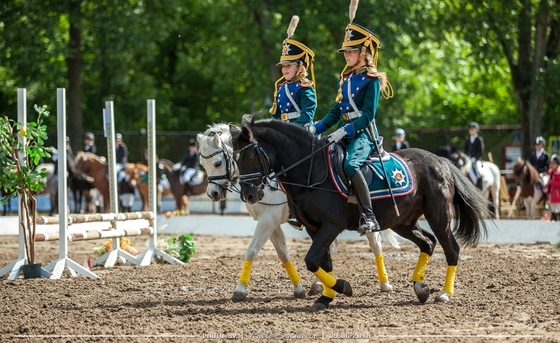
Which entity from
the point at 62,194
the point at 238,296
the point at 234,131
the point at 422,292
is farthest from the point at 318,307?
the point at 62,194

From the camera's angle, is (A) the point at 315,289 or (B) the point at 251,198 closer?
(B) the point at 251,198

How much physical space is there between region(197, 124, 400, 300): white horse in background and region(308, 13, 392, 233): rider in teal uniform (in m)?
0.92

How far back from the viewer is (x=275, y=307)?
336 inches

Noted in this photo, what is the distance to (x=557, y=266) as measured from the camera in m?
12.1

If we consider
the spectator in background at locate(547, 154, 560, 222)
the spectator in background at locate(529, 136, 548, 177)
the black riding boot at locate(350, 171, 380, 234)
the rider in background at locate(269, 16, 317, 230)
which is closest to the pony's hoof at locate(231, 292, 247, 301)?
the rider in background at locate(269, 16, 317, 230)

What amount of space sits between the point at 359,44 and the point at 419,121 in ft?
97.9

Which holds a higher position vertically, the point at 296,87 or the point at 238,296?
the point at 296,87

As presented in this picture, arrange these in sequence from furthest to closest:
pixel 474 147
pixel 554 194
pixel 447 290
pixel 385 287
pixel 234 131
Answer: pixel 474 147, pixel 554 194, pixel 385 287, pixel 447 290, pixel 234 131

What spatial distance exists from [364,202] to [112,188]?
4.99 m

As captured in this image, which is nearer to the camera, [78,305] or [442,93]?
[78,305]

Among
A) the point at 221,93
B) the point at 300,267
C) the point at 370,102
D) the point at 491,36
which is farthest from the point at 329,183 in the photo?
the point at 221,93

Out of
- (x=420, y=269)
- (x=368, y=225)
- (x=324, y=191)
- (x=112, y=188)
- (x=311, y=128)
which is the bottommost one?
(x=420, y=269)

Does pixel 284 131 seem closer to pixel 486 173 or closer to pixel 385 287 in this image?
pixel 385 287

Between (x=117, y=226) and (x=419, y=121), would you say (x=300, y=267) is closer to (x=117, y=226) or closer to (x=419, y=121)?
(x=117, y=226)
